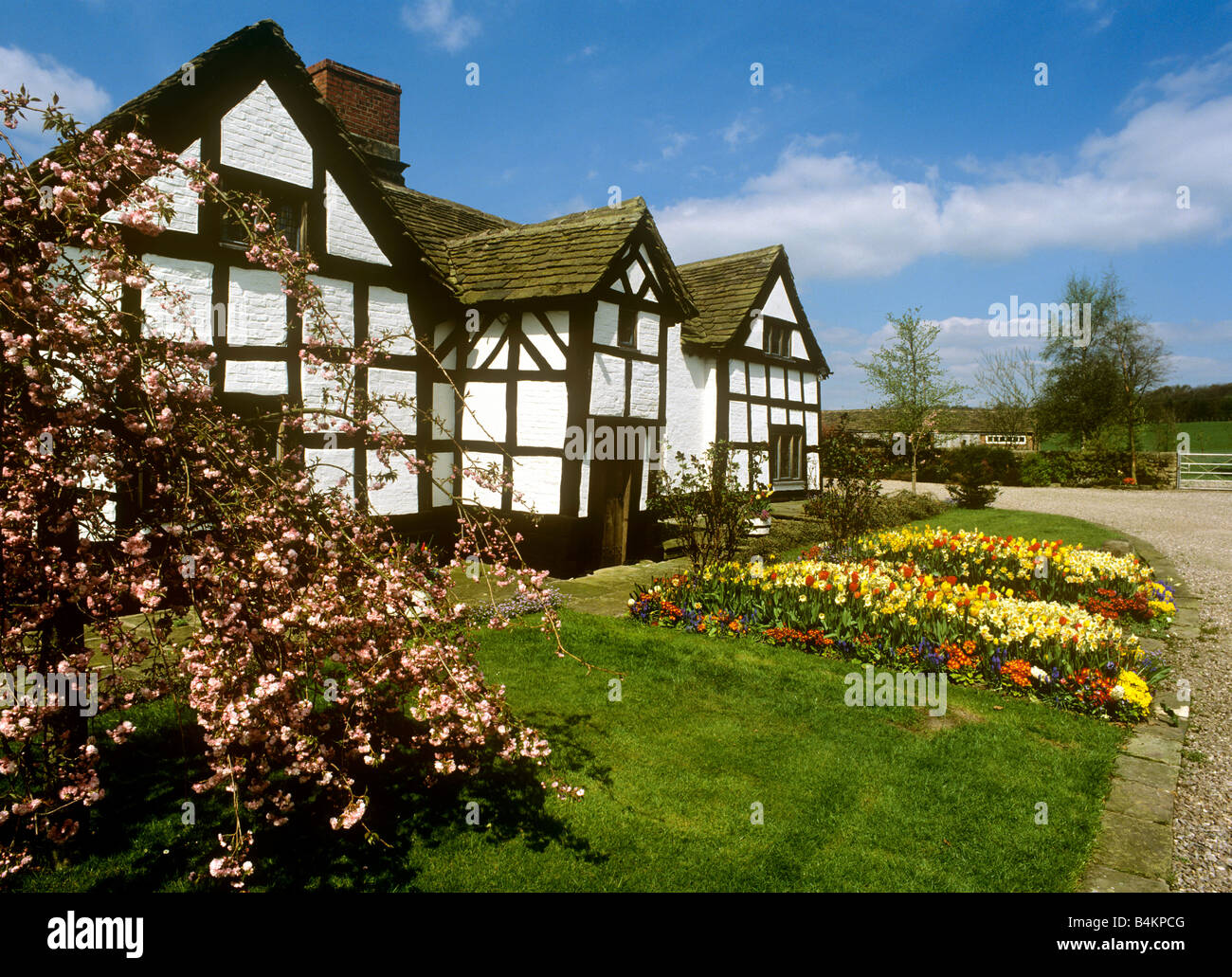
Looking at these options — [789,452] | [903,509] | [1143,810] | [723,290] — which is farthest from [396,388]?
[903,509]

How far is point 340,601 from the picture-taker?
357cm

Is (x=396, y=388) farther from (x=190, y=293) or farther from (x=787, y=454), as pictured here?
(x=787, y=454)

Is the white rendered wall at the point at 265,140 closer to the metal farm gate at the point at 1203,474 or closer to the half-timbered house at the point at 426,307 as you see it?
the half-timbered house at the point at 426,307

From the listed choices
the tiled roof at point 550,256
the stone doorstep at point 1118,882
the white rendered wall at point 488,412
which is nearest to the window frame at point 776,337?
the tiled roof at point 550,256

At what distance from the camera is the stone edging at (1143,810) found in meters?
3.80

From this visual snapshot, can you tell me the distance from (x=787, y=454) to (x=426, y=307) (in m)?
11.4

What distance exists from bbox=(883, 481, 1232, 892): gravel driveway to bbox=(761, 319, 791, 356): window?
9.12 metres

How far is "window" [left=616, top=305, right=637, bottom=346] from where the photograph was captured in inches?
492

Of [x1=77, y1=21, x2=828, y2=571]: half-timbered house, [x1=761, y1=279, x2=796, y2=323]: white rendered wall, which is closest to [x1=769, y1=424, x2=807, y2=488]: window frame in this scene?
[x1=761, y1=279, x2=796, y2=323]: white rendered wall

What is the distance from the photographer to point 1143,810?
4.49 m

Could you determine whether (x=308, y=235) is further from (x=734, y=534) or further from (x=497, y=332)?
(x=734, y=534)

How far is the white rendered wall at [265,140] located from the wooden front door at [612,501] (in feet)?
19.6

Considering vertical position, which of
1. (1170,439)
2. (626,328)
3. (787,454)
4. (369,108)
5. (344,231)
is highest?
(369,108)
